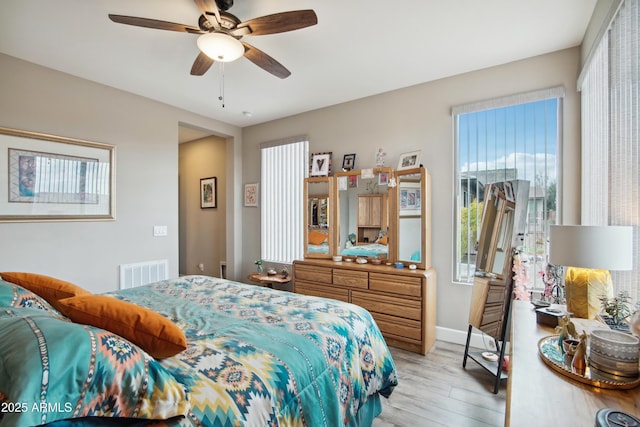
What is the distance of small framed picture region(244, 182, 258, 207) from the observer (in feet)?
15.5

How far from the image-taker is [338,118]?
388 cm

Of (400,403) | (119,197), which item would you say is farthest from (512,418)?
(119,197)

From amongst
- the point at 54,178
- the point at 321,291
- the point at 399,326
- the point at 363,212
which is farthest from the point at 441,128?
the point at 54,178

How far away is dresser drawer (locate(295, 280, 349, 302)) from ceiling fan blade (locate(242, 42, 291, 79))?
225 cm

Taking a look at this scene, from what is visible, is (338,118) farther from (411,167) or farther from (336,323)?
(336,323)

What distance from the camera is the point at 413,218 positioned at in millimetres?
3141

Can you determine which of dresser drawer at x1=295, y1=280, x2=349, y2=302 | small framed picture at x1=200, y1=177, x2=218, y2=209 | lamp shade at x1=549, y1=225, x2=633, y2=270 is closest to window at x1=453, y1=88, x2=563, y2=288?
lamp shade at x1=549, y1=225, x2=633, y2=270

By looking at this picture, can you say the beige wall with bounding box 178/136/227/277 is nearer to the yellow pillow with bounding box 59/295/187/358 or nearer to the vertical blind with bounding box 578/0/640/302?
the yellow pillow with bounding box 59/295/187/358

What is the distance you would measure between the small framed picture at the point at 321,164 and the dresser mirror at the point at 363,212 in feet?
0.94

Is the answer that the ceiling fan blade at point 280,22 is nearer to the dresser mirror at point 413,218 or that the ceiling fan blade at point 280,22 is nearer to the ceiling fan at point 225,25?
the ceiling fan at point 225,25

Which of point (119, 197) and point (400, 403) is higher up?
point (119, 197)

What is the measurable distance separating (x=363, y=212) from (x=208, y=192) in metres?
3.15

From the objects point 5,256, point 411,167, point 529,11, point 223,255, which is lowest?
point 223,255

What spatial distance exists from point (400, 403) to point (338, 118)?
317 centimetres
